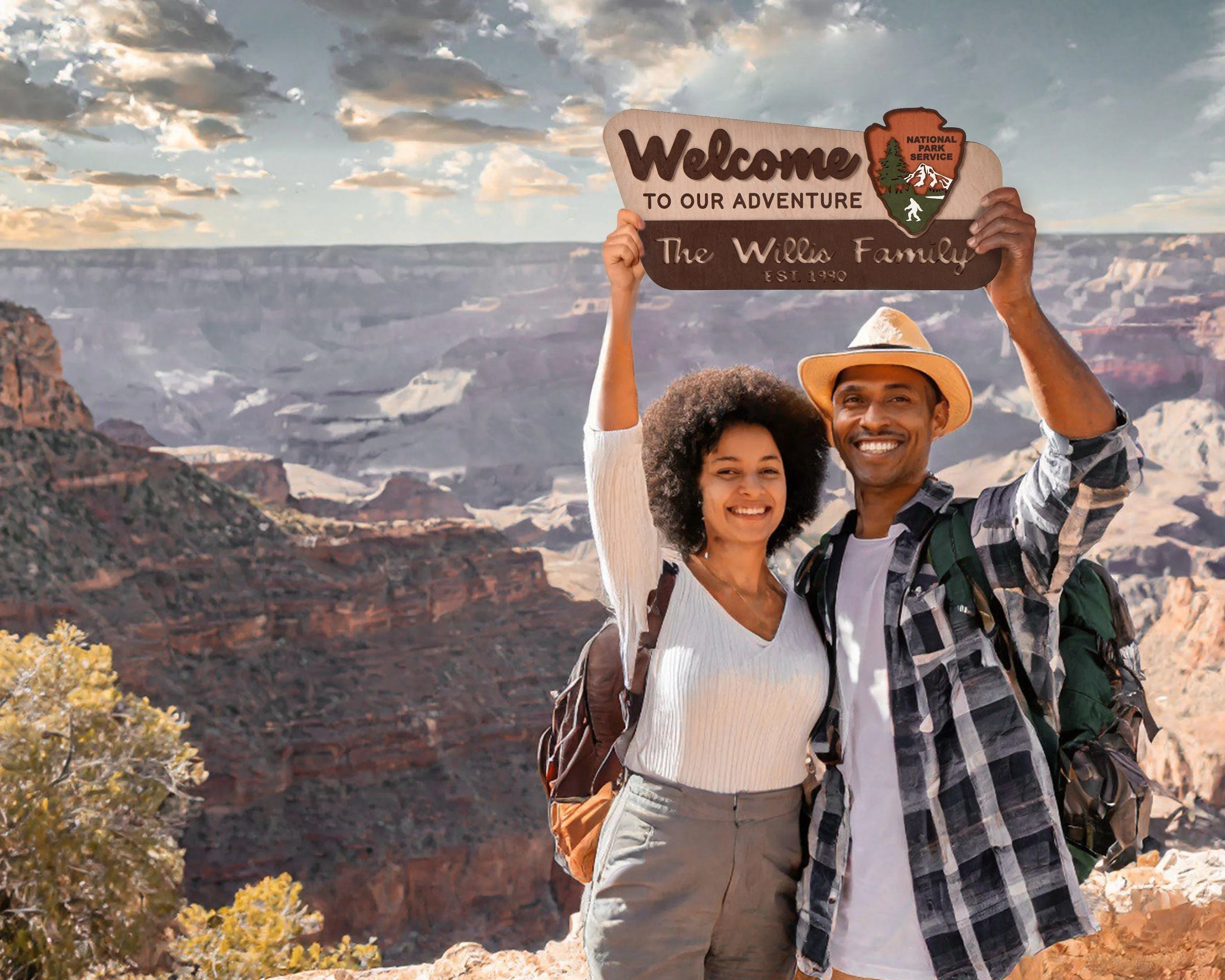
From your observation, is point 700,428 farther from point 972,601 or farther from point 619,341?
point 972,601

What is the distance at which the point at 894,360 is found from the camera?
8.09ft

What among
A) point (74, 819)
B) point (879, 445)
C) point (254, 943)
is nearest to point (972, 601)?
point (879, 445)

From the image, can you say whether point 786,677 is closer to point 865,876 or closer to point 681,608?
point 681,608

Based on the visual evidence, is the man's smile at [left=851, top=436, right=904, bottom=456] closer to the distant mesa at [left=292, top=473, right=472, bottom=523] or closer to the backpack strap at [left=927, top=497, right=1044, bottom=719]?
the backpack strap at [left=927, top=497, right=1044, bottom=719]

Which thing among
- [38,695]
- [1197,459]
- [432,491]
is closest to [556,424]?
[432,491]

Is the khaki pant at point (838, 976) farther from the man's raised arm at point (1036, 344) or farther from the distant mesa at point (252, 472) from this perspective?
the distant mesa at point (252, 472)

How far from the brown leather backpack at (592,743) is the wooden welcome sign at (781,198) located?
2.40 ft

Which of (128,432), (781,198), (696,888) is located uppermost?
(128,432)

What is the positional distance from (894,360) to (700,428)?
0.45 metres

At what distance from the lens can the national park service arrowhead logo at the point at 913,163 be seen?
2.44 m

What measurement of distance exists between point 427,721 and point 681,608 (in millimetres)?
29996

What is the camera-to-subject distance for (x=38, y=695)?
35.8 ft

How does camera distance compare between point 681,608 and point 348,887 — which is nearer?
point 681,608

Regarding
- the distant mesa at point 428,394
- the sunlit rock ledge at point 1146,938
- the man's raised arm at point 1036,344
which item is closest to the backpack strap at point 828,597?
the man's raised arm at point 1036,344
